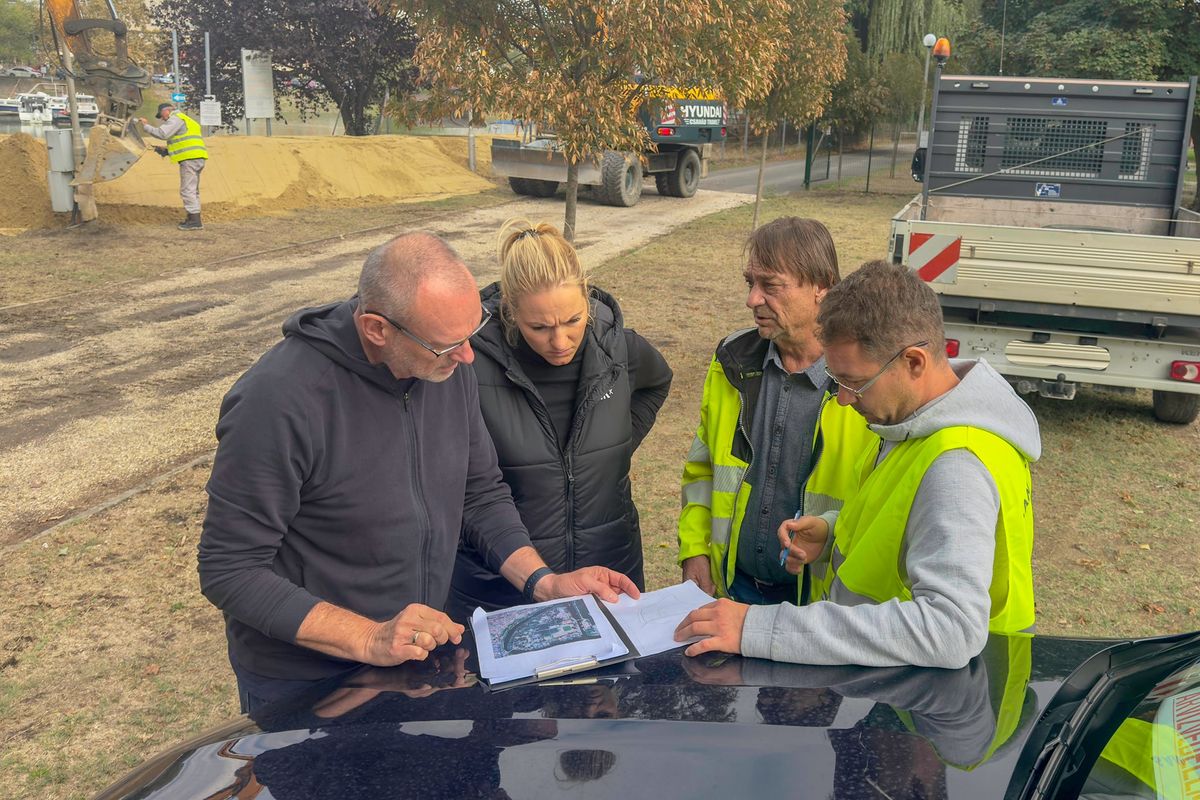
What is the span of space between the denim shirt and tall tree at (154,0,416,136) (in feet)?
89.4

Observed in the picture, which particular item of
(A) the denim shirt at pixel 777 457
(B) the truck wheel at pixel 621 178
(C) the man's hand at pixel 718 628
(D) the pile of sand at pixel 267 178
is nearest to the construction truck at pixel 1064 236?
(A) the denim shirt at pixel 777 457

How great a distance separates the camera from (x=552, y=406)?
118 inches

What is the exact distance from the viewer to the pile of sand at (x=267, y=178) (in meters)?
16.1

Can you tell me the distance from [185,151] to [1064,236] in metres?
13.1

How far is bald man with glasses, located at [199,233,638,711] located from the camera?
2227 mm

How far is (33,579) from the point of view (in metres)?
5.04

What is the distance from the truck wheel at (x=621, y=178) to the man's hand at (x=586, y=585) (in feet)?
60.1

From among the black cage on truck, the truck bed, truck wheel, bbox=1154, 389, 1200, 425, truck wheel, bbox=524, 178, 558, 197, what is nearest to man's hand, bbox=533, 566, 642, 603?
the truck bed

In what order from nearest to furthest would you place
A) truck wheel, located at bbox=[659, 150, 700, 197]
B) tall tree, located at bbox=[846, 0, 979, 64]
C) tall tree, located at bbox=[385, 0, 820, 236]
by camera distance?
tall tree, located at bbox=[385, 0, 820, 236], truck wheel, located at bbox=[659, 150, 700, 197], tall tree, located at bbox=[846, 0, 979, 64]

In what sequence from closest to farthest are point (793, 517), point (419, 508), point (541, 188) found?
point (419, 508) → point (793, 517) → point (541, 188)

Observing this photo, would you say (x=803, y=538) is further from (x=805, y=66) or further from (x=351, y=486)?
(x=805, y=66)

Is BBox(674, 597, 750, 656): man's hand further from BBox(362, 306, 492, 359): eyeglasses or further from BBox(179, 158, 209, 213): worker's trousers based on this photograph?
BBox(179, 158, 209, 213): worker's trousers

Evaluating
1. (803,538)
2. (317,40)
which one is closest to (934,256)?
(803,538)

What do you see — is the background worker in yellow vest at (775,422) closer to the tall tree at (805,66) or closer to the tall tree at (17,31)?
the tall tree at (805,66)
